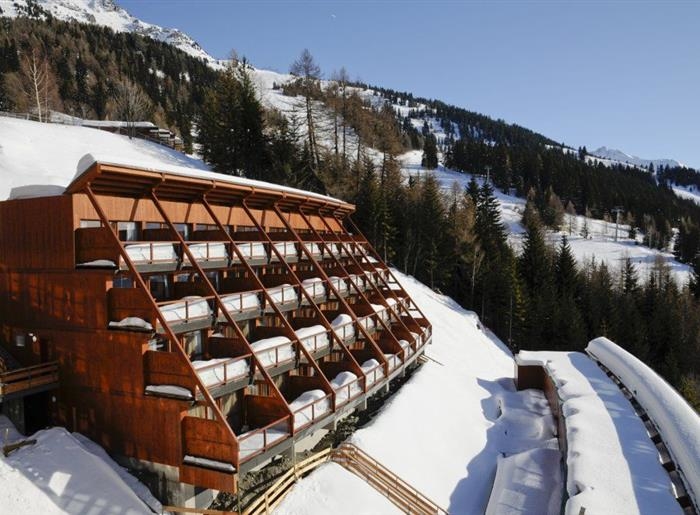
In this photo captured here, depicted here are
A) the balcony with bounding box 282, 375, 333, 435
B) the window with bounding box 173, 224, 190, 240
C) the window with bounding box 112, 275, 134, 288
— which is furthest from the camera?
the window with bounding box 173, 224, 190, 240

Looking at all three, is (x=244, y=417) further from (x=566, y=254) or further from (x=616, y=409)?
(x=566, y=254)

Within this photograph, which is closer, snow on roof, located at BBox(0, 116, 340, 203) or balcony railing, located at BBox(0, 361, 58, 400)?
balcony railing, located at BBox(0, 361, 58, 400)

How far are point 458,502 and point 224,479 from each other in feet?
29.2

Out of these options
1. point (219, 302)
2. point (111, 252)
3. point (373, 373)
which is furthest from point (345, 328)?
point (111, 252)

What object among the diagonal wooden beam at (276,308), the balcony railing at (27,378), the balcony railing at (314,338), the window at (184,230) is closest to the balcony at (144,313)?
the diagonal wooden beam at (276,308)

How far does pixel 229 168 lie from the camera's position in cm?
4825

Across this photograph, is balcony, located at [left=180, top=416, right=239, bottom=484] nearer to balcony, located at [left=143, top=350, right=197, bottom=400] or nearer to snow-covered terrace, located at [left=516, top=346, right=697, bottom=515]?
balcony, located at [left=143, top=350, right=197, bottom=400]

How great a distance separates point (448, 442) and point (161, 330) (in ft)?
42.9

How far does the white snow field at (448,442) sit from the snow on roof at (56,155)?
38.8ft

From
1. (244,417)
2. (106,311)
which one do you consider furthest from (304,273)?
(106,311)

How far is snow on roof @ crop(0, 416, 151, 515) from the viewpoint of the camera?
1162 centimetres

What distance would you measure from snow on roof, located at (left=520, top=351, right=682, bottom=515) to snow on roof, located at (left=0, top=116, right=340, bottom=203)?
1668 centimetres

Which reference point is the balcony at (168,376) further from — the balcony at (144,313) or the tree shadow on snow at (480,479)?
the tree shadow on snow at (480,479)

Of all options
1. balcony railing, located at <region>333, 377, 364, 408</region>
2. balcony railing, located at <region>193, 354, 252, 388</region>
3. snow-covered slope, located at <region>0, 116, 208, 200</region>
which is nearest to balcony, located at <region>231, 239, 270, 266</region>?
balcony railing, located at <region>193, 354, 252, 388</region>
